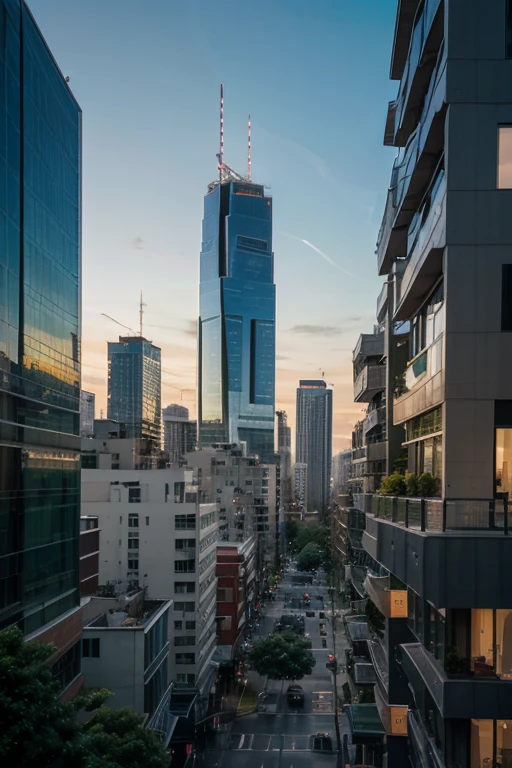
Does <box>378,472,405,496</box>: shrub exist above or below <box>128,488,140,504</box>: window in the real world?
above

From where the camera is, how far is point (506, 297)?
1142cm

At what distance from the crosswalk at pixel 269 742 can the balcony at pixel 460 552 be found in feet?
143

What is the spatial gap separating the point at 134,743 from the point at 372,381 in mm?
18444

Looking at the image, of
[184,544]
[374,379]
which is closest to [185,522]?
[184,544]

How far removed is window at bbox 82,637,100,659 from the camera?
1353 inches

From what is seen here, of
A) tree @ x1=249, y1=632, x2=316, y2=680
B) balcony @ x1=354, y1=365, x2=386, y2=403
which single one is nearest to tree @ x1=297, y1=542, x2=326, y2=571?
tree @ x1=249, y1=632, x2=316, y2=680

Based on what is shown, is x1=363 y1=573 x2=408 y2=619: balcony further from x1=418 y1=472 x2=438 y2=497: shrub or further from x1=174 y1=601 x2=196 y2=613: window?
x1=174 y1=601 x2=196 y2=613: window

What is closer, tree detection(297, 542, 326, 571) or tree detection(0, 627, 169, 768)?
tree detection(0, 627, 169, 768)

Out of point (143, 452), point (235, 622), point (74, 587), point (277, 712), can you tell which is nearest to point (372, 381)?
point (74, 587)

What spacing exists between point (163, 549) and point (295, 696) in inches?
706

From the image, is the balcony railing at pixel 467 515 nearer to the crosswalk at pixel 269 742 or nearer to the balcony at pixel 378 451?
the balcony at pixel 378 451

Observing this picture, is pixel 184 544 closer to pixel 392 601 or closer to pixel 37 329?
pixel 37 329

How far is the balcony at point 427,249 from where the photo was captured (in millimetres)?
12273

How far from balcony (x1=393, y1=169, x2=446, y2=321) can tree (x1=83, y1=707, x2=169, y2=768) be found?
12.6m
